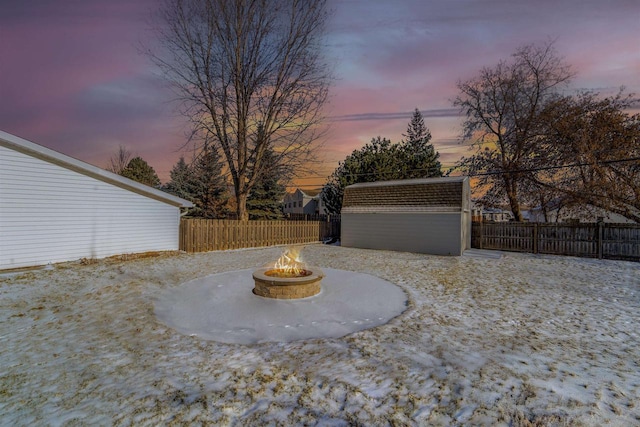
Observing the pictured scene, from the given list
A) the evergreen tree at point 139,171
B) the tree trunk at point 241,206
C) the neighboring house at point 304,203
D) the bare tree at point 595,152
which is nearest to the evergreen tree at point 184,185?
the evergreen tree at point 139,171

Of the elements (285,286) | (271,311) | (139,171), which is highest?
(139,171)

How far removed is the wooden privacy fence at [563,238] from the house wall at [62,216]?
56.9 feet

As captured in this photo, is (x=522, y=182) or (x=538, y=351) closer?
(x=538, y=351)

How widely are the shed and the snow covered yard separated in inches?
312

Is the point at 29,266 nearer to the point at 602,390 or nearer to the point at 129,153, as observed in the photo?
the point at 602,390

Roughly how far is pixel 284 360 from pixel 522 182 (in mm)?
23449

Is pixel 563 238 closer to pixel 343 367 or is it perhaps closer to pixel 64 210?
pixel 343 367

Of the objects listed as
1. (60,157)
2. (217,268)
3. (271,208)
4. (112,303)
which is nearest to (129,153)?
(271,208)

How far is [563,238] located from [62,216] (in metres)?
21.5

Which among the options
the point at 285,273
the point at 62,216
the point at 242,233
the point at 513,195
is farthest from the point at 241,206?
the point at 513,195

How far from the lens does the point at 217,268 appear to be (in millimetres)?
10578

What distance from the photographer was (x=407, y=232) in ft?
52.4

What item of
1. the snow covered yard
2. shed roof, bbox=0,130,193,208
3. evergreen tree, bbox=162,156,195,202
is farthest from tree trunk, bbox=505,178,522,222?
evergreen tree, bbox=162,156,195,202

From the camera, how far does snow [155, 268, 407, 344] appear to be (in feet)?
16.0
